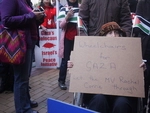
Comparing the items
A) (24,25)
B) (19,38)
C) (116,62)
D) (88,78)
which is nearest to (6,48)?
(19,38)

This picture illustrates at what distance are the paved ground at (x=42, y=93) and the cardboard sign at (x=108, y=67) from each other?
131 centimetres

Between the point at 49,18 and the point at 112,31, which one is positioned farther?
the point at 49,18

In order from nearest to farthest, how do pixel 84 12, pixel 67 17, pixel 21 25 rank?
1. pixel 21 25
2. pixel 84 12
3. pixel 67 17

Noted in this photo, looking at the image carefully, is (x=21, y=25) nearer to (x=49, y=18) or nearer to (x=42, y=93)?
(x=42, y=93)

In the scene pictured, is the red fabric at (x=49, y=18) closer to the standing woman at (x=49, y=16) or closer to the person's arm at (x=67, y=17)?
the standing woman at (x=49, y=16)

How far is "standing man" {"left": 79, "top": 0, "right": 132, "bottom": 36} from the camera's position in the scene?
7.89ft

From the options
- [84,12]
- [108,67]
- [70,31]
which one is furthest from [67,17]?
[108,67]

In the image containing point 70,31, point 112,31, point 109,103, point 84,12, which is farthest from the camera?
point 70,31

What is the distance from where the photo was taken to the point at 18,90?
2.35 m

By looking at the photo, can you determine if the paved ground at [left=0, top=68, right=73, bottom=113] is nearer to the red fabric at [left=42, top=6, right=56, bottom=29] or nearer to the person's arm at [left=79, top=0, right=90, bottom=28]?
the red fabric at [left=42, top=6, right=56, bottom=29]

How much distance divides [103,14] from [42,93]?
5.79 feet

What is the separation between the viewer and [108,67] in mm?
1760

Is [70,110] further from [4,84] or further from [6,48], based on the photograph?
[4,84]

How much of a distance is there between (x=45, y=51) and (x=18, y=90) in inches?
102
